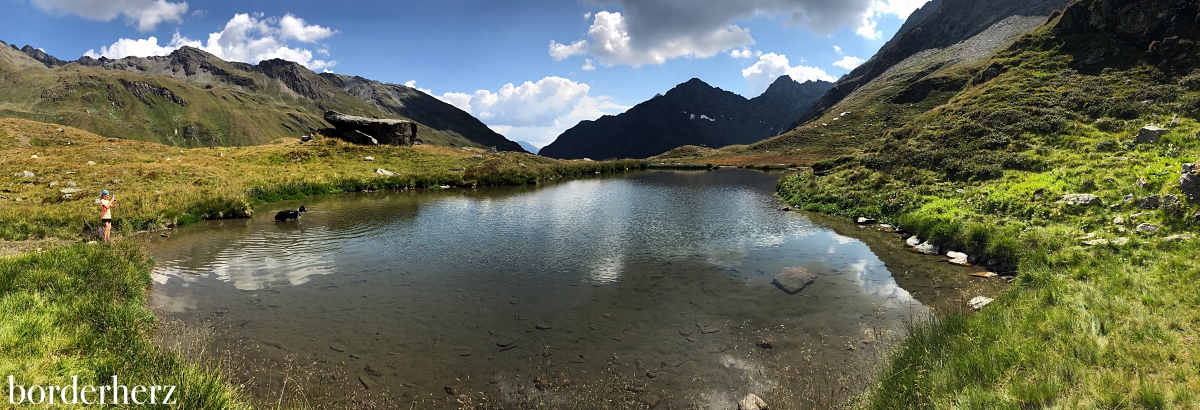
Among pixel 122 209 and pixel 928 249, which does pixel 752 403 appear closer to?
pixel 928 249

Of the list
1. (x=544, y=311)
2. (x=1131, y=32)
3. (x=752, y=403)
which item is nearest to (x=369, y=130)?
(x=544, y=311)

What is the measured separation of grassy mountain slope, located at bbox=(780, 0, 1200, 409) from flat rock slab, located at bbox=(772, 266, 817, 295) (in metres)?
4.99

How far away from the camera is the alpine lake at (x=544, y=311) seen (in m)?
10.5

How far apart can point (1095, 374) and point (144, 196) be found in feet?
156

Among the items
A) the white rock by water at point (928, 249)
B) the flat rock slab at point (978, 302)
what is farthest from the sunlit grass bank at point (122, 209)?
the white rock by water at point (928, 249)

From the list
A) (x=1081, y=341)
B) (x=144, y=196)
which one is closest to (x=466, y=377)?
(x=1081, y=341)

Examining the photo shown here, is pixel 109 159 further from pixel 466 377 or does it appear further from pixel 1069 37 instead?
pixel 1069 37

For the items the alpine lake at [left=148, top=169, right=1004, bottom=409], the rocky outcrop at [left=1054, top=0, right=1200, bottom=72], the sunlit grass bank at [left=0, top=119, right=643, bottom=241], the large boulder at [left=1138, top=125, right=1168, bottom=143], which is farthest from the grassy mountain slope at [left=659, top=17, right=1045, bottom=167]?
the alpine lake at [left=148, top=169, right=1004, bottom=409]

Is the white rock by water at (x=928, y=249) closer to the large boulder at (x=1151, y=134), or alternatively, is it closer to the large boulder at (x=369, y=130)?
the large boulder at (x=1151, y=134)

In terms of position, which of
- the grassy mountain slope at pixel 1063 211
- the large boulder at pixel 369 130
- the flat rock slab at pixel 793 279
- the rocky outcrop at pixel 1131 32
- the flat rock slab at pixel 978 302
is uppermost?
the rocky outcrop at pixel 1131 32

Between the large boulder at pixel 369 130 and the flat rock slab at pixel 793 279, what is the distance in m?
77.9

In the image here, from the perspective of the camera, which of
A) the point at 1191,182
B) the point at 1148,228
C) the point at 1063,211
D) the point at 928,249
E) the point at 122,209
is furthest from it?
the point at 122,209

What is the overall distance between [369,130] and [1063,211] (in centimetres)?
9013

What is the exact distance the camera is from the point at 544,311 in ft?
49.8
